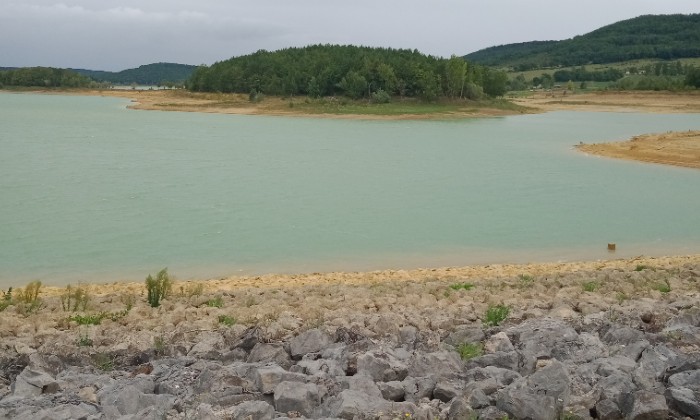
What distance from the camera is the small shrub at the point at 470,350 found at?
5512 mm

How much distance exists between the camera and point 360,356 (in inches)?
208

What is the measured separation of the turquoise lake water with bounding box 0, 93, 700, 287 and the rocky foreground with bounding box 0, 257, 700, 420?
13.3ft

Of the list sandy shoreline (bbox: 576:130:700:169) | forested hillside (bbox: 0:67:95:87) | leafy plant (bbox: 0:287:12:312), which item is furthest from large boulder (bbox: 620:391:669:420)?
forested hillside (bbox: 0:67:95:87)

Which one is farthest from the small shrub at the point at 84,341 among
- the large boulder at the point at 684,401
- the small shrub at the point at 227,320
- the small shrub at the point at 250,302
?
the large boulder at the point at 684,401

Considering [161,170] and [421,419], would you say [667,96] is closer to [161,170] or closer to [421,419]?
[161,170]

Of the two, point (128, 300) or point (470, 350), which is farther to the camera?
point (128, 300)

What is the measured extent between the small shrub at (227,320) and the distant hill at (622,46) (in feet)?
476

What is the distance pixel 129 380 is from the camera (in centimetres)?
503

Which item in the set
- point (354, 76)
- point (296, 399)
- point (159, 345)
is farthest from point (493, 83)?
point (296, 399)

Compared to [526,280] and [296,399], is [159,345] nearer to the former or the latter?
[296,399]

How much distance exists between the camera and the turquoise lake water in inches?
488

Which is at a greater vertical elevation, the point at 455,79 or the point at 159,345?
the point at 455,79

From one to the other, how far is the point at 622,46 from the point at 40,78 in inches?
4903

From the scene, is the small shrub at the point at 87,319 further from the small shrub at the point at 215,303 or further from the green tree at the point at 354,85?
the green tree at the point at 354,85
